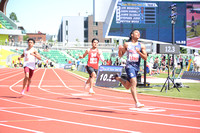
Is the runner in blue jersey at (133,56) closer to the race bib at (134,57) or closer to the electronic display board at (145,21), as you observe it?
the race bib at (134,57)

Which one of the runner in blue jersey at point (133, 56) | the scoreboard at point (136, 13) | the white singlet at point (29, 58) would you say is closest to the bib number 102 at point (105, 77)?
the white singlet at point (29, 58)

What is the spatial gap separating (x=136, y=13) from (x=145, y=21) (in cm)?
194

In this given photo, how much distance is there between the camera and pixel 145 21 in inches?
2183

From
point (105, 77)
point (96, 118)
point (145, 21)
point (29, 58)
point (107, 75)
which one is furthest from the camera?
point (145, 21)

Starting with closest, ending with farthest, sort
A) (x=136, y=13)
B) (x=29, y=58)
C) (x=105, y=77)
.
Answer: (x=29, y=58), (x=105, y=77), (x=136, y=13)

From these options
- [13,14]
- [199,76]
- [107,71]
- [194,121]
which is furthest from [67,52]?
[13,14]

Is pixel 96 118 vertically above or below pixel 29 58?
below

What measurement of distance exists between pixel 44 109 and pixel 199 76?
1675 cm

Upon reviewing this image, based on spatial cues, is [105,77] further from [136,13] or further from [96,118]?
[136,13]

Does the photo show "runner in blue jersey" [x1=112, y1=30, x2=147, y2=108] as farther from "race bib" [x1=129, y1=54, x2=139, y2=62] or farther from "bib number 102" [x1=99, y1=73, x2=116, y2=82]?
"bib number 102" [x1=99, y1=73, x2=116, y2=82]

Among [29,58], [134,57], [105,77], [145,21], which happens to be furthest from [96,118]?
[145,21]

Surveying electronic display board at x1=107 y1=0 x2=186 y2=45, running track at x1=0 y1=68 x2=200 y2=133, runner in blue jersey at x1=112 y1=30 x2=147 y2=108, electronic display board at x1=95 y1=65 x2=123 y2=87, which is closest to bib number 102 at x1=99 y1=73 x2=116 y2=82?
electronic display board at x1=95 y1=65 x2=123 y2=87

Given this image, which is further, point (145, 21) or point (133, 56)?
point (145, 21)

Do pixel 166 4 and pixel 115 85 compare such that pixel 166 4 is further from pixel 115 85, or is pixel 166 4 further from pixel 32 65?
pixel 32 65
